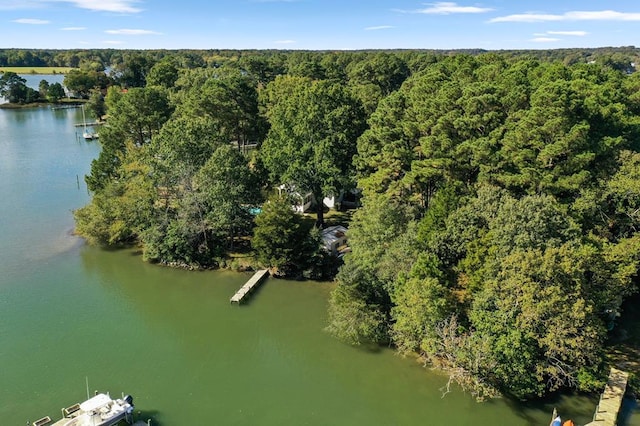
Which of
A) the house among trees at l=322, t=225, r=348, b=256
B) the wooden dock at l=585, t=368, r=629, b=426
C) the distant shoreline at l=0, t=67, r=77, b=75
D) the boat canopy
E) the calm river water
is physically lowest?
the calm river water

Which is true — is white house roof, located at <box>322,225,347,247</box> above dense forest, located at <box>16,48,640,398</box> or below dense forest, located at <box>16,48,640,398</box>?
below

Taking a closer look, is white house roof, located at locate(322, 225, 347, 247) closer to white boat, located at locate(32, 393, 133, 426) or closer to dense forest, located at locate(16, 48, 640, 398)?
dense forest, located at locate(16, 48, 640, 398)

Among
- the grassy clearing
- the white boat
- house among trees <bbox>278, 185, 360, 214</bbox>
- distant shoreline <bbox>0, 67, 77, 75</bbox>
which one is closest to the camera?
the white boat

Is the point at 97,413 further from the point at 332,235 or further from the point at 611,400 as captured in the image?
the point at 611,400

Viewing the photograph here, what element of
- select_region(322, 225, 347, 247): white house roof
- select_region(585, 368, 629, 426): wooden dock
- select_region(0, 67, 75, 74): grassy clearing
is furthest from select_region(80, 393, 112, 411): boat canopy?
select_region(0, 67, 75, 74): grassy clearing

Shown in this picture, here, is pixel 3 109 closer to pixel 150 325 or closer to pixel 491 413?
pixel 150 325

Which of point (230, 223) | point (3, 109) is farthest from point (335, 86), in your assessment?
point (3, 109)

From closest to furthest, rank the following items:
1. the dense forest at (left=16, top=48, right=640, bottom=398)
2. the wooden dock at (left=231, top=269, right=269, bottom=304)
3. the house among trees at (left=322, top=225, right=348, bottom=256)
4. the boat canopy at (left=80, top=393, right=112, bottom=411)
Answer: the boat canopy at (left=80, top=393, right=112, bottom=411) → the dense forest at (left=16, top=48, right=640, bottom=398) → the wooden dock at (left=231, top=269, right=269, bottom=304) → the house among trees at (left=322, top=225, right=348, bottom=256)
